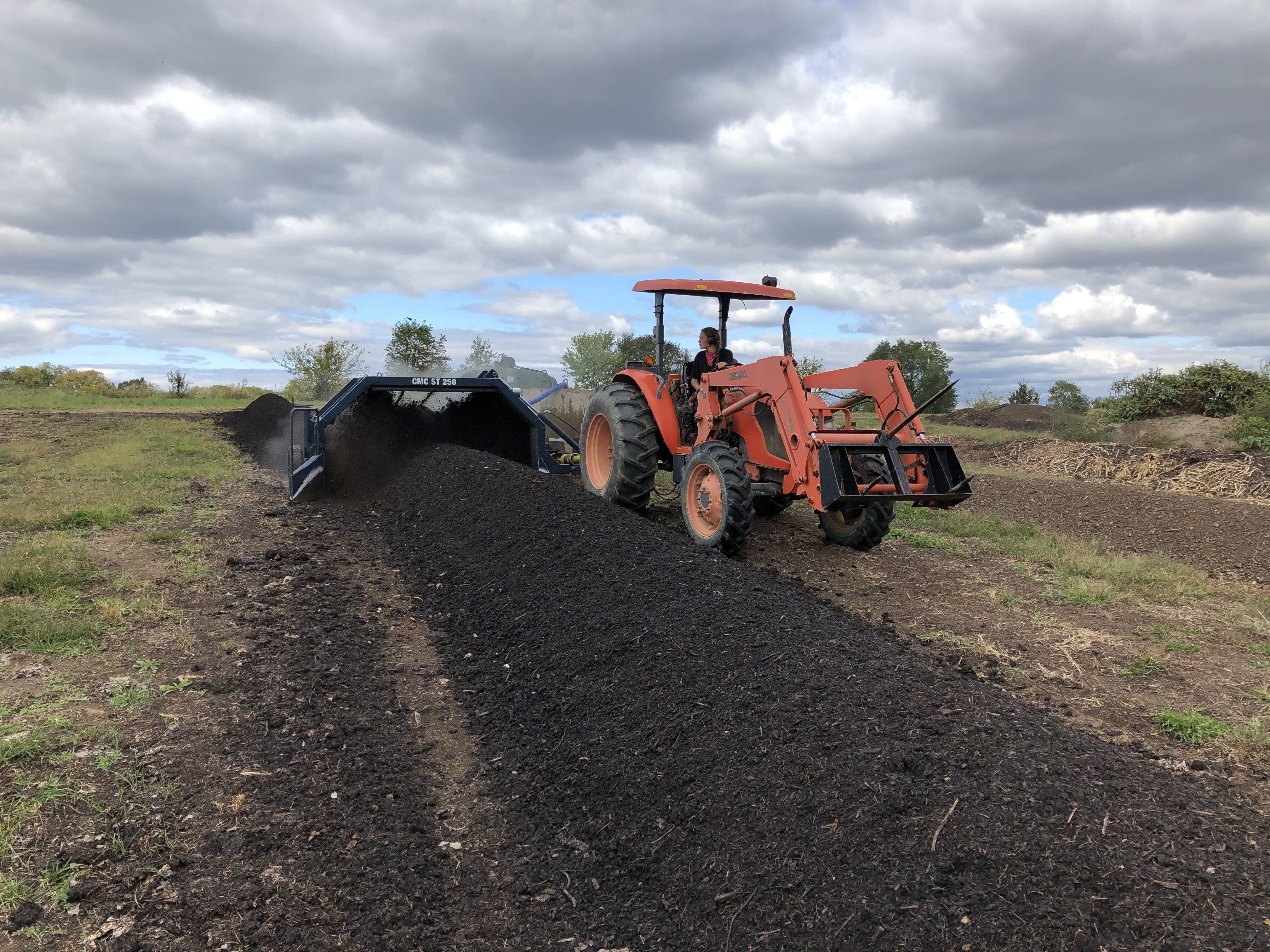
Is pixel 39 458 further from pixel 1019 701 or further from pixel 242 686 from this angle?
pixel 1019 701

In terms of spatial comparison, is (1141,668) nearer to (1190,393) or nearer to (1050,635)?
(1050,635)

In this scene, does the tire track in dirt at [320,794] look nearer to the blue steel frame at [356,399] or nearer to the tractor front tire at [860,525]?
the blue steel frame at [356,399]

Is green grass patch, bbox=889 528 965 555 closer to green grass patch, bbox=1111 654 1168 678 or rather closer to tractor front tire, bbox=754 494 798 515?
tractor front tire, bbox=754 494 798 515

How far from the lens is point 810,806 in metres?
2.82

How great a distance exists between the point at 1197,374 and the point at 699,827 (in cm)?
2312

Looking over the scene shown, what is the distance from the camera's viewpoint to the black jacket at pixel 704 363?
7984 millimetres

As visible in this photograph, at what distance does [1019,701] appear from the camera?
3691 millimetres

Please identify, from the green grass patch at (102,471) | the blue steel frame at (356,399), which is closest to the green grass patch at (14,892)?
Answer: the green grass patch at (102,471)

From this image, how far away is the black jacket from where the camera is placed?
7.98 meters

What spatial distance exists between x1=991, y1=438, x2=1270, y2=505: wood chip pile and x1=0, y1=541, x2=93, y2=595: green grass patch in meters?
14.5

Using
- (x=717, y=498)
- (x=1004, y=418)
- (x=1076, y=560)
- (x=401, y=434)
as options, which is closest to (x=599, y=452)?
(x=717, y=498)

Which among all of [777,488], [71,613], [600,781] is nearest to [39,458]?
[71,613]

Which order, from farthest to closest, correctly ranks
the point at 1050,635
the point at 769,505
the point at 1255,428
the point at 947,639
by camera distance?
the point at 1255,428 → the point at 769,505 → the point at 1050,635 → the point at 947,639

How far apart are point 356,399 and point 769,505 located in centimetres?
520
